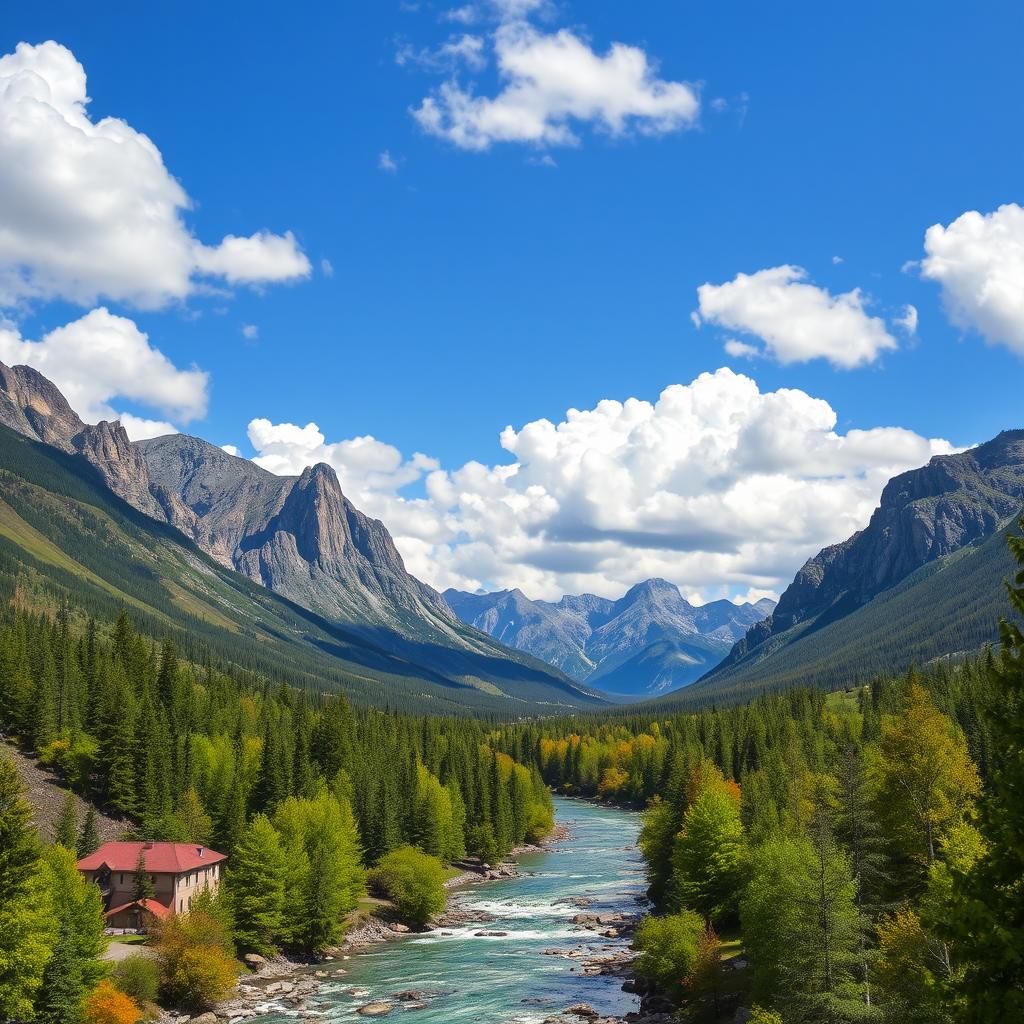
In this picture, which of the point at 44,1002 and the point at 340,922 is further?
the point at 340,922

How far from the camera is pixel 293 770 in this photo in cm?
10900

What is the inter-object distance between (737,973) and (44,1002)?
143 feet

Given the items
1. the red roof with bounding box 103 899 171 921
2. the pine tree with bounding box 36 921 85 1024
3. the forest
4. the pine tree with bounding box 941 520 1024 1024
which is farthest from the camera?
the red roof with bounding box 103 899 171 921

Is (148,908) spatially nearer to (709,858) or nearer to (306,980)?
(306,980)

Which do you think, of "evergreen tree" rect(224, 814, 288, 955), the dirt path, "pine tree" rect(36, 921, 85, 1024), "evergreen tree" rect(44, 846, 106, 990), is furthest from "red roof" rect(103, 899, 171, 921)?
"pine tree" rect(36, 921, 85, 1024)

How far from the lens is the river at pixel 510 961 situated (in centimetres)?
6738

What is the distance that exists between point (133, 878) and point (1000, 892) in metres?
76.8

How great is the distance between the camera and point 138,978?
64.8m

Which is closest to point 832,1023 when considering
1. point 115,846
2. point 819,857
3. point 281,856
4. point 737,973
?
point 819,857

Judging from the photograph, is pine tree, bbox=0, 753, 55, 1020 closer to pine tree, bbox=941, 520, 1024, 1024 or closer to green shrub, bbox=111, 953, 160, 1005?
green shrub, bbox=111, 953, 160, 1005

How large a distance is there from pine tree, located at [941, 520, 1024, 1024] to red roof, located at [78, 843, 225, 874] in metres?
74.9

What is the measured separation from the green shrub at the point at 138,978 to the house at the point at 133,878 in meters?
10.1

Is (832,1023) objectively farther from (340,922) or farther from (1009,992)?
(340,922)

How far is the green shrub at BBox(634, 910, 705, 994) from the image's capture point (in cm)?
6788
